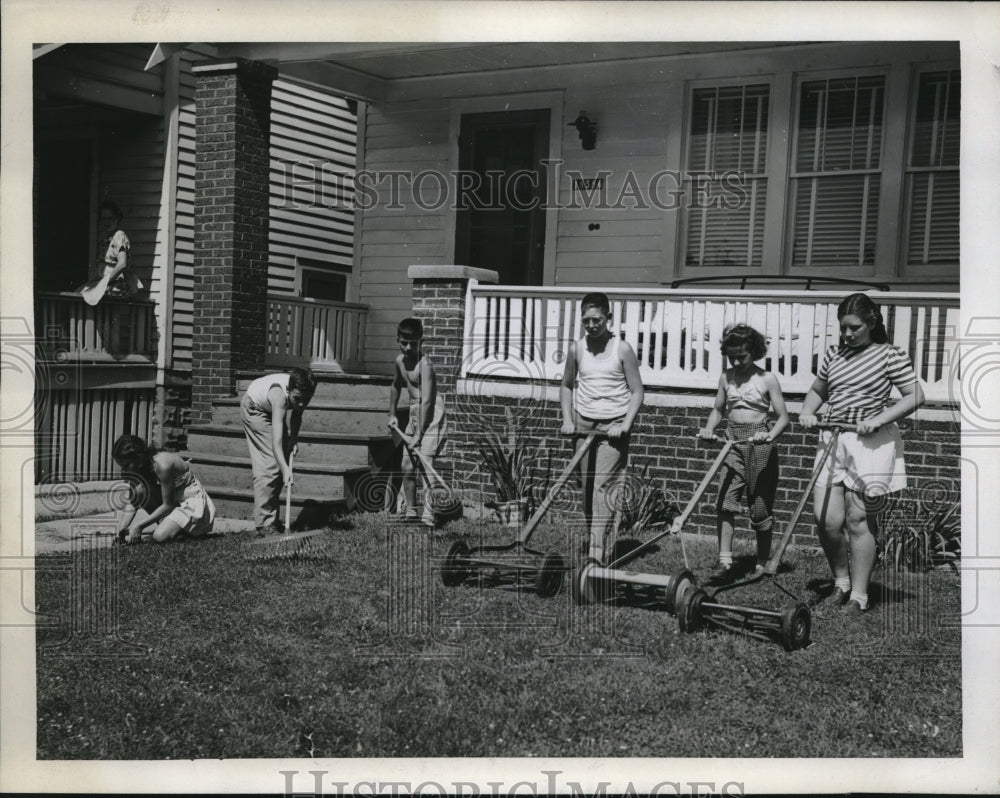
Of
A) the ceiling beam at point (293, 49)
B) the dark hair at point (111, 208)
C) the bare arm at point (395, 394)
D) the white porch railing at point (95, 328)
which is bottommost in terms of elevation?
the bare arm at point (395, 394)

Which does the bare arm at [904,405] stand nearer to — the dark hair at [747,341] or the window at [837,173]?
the dark hair at [747,341]

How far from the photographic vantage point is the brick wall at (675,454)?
218 inches

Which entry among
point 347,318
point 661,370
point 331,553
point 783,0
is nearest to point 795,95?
point 661,370

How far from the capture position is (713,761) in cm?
448

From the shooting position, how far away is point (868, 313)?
5.17 metres

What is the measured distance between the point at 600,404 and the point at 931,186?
11.8 feet

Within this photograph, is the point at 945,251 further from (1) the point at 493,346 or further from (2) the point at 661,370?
(1) the point at 493,346

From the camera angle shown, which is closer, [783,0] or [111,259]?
[783,0]

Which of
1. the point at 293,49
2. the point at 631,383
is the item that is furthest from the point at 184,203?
the point at 631,383

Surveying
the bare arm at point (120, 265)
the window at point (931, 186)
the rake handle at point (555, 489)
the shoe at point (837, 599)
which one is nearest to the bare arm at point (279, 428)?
the rake handle at point (555, 489)

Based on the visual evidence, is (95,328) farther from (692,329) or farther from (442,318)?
(692,329)

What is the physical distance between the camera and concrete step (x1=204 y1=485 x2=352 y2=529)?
20.5 feet

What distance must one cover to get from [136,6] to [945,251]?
5920mm

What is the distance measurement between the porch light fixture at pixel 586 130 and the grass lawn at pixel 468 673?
447 centimetres
